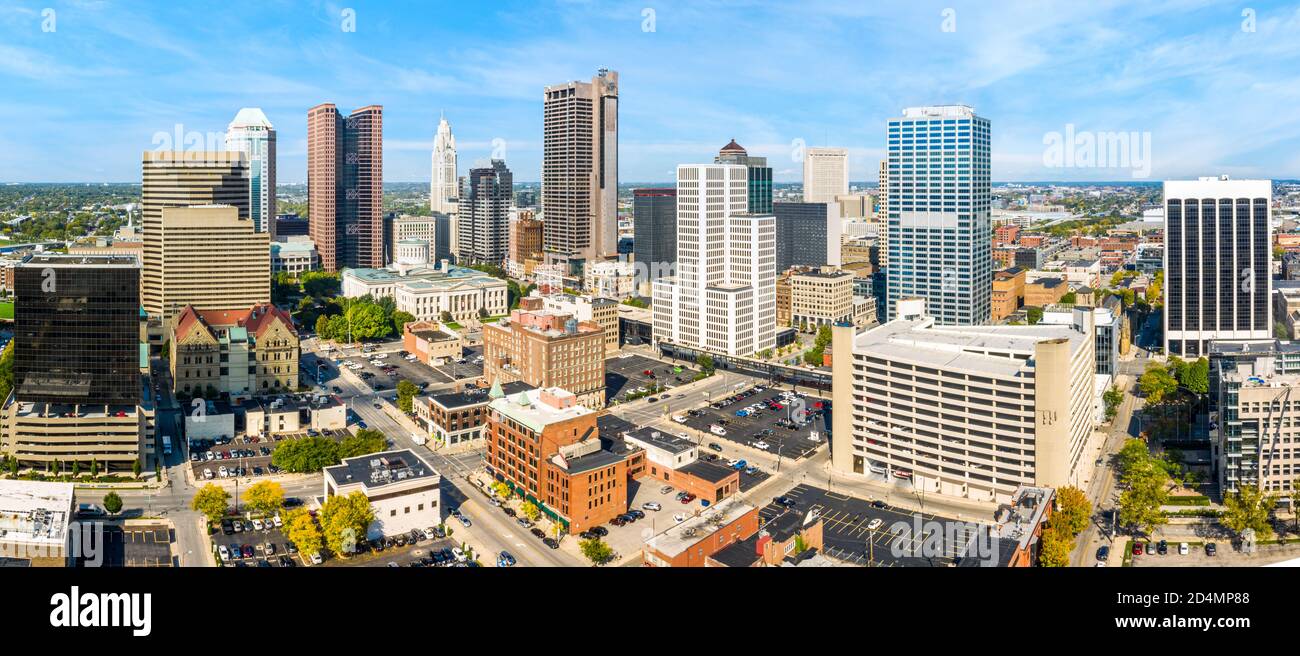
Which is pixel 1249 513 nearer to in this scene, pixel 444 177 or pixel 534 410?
pixel 534 410

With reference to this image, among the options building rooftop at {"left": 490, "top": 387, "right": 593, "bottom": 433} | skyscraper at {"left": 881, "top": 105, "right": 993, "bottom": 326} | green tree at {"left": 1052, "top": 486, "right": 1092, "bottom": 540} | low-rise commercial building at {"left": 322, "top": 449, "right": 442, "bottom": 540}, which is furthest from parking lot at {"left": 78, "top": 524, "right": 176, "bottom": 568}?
skyscraper at {"left": 881, "top": 105, "right": 993, "bottom": 326}

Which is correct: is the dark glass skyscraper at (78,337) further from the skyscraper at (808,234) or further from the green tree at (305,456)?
the skyscraper at (808,234)

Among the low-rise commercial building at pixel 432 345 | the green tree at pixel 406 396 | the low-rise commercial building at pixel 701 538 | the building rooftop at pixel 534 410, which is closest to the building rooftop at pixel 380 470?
the building rooftop at pixel 534 410

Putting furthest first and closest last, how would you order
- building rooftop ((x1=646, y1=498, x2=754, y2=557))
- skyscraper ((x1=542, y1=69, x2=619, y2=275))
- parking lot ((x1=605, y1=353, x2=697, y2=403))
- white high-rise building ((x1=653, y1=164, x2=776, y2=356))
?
skyscraper ((x1=542, y1=69, x2=619, y2=275)) < white high-rise building ((x1=653, y1=164, x2=776, y2=356)) < parking lot ((x1=605, y1=353, x2=697, y2=403)) < building rooftop ((x1=646, y1=498, x2=754, y2=557))

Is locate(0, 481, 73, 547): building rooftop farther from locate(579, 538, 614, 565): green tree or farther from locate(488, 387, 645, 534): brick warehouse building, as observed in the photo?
locate(579, 538, 614, 565): green tree

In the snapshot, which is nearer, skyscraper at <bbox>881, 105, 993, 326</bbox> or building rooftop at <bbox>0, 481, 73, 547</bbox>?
building rooftop at <bbox>0, 481, 73, 547</bbox>
